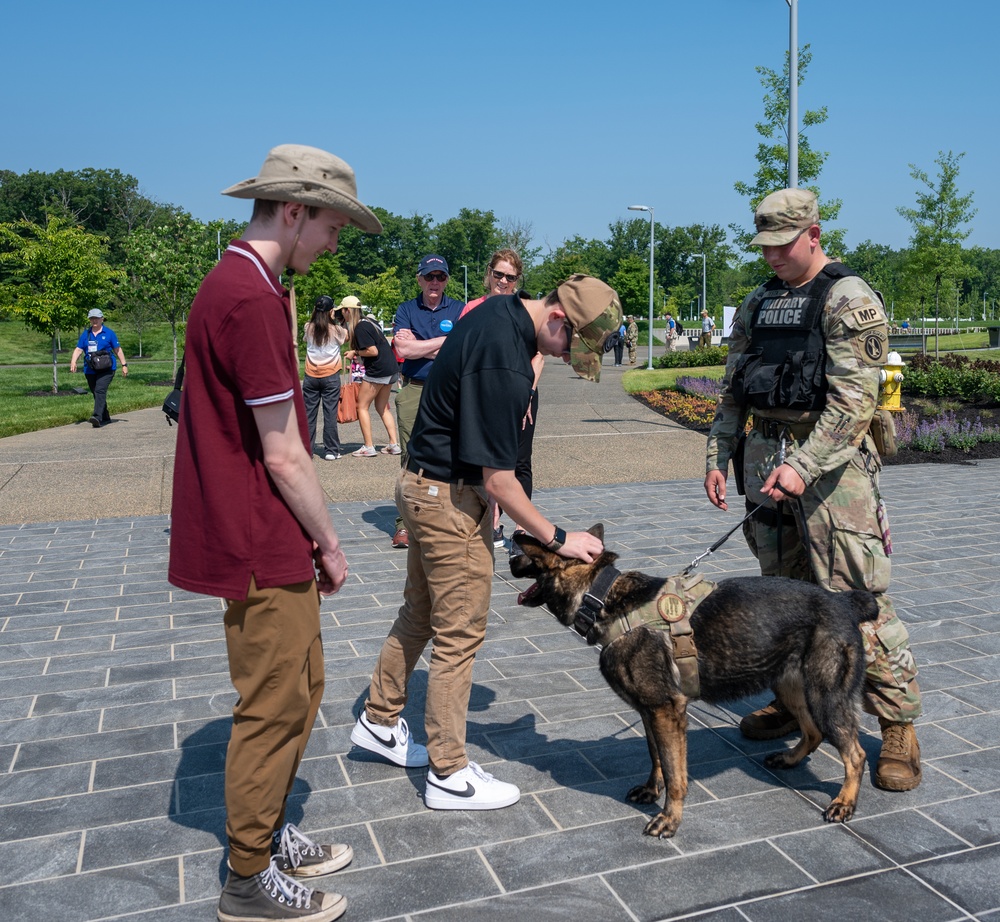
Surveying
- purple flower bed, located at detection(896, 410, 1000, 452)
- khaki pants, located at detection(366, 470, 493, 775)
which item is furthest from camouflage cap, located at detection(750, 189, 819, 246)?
purple flower bed, located at detection(896, 410, 1000, 452)

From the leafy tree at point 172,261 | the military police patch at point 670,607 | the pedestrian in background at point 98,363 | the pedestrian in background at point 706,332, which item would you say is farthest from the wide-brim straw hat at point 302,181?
the pedestrian in background at point 706,332

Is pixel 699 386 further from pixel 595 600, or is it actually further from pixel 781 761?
pixel 595 600

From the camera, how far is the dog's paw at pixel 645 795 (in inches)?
144

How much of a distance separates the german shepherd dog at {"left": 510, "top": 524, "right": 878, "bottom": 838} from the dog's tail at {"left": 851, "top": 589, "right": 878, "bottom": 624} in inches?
1.1

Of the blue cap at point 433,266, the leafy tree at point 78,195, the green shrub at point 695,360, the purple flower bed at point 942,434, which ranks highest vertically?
the leafy tree at point 78,195

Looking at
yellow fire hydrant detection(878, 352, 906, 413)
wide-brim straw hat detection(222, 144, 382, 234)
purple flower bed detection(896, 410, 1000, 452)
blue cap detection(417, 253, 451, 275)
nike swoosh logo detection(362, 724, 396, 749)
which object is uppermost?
blue cap detection(417, 253, 451, 275)

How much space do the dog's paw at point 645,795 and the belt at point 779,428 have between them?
159cm

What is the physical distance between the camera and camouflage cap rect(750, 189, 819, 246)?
3.84m

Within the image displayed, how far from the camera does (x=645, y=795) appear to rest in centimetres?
367

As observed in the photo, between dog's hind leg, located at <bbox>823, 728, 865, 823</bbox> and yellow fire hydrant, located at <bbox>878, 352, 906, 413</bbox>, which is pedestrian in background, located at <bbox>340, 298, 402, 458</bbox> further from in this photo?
dog's hind leg, located at <bbox>823, 728, 865, 823</bbox>

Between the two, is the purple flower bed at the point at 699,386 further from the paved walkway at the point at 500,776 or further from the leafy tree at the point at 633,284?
the leafy tree at the point at 633,284

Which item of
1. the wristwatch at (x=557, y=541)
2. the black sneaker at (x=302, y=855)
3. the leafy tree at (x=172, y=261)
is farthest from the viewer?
the leafy tree at (x=172, y=261)

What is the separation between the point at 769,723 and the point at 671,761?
102 centimetres

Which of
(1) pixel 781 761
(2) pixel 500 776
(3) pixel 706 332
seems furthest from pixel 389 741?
(3) pixel 706 332
